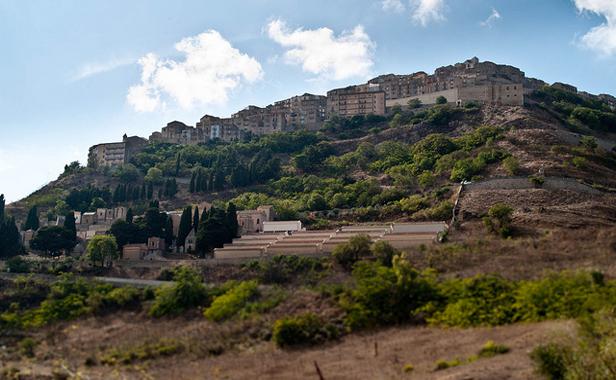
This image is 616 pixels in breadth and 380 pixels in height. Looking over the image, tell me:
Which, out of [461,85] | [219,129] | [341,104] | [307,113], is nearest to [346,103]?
[341,104]

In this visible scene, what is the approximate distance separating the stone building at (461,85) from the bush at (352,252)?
1753 inches

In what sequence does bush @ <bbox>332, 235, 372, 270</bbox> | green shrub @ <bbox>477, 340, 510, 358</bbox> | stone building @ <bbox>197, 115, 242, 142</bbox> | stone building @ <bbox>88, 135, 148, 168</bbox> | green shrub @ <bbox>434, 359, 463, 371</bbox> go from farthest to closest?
stone building @ <bbox>197, 115, 242, 142</bbox>, stone building @ <bbox>88, 135, 148, 168</bbox>, bush @ <bbox>332, 235, 372, 270</bbox>, green shrub @ <bbox>477, 340, 510, 358</bbox>, green shrub @ <bbox>434, 359, 463, 371</bbox>

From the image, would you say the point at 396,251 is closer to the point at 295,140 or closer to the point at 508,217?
the point at 508,217

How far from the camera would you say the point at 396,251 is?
44562 mm

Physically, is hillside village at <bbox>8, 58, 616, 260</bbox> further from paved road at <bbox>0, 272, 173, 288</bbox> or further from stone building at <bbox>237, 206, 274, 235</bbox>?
paved road at <bbox>0, 272, 173, 288</bbox>

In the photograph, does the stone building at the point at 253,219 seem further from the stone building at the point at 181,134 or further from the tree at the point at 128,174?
the stone building at the point at 181,134

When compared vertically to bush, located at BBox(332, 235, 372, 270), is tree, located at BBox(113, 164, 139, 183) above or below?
above

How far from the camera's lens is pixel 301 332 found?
115 feet

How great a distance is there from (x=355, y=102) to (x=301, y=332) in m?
65.3

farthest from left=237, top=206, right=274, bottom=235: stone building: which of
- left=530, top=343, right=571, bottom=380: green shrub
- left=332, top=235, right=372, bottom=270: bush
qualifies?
left=530, top=343, right=571, bottom=380: green shrub

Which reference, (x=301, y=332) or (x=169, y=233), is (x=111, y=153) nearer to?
(x=169, y=233)

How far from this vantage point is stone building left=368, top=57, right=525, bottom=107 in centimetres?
8606

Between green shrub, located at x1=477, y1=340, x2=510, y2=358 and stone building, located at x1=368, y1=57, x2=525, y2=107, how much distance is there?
5647 cm

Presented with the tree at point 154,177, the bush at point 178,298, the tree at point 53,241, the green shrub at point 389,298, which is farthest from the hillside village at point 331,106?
the green shrub at point 389,298
